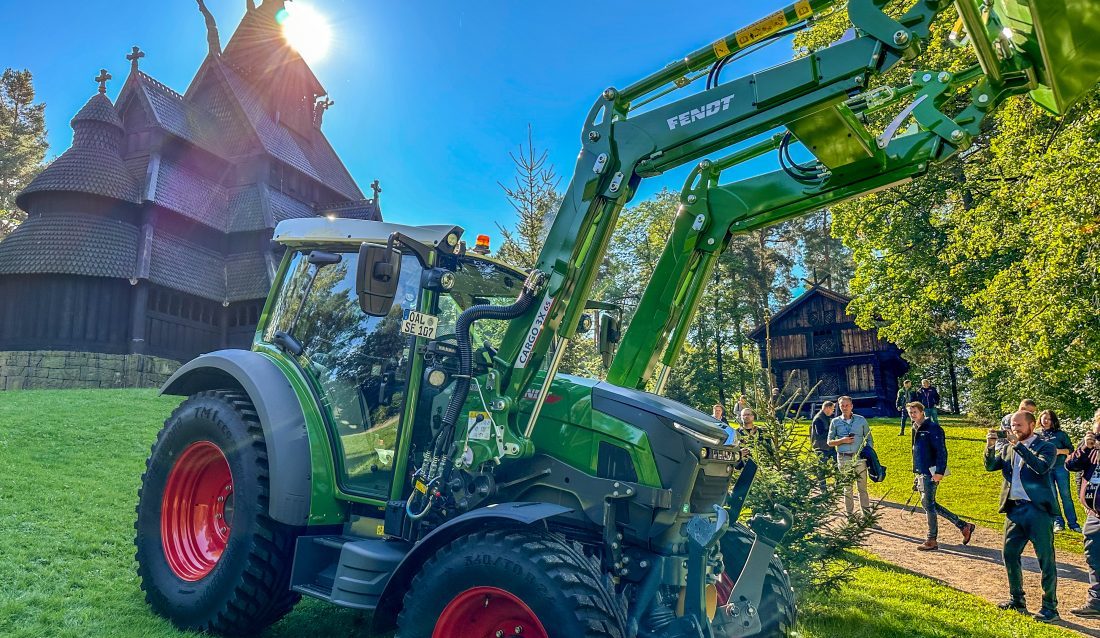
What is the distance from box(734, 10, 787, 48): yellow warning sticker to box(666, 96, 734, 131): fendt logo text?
288mm

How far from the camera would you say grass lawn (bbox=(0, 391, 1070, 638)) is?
4.45m

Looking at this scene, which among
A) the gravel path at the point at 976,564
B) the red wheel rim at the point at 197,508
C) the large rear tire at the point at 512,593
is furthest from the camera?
the gravel path at the point at 976,564

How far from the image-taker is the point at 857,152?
142 inches

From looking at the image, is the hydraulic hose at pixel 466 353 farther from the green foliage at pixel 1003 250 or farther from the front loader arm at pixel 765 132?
the green foliage at pixel 1003 250

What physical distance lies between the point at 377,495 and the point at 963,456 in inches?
699

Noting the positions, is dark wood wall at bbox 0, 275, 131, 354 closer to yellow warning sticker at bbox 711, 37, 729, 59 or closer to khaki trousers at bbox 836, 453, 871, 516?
khaki trousers at bbox 836, 453, 871, 516

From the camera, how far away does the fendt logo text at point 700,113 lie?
352cm

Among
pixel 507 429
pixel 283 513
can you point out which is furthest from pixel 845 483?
pixel 283 513

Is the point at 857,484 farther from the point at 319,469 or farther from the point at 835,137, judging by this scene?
the point at 319,469

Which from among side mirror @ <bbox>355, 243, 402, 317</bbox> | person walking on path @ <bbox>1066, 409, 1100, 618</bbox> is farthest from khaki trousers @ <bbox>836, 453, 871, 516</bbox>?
side mirror @ <bbox>355, 243, 402, 317</bbox>

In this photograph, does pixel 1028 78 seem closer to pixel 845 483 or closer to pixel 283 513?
pixel 845 483

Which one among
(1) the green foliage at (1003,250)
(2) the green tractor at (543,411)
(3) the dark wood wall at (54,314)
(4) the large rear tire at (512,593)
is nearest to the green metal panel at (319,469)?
(2) the green tractor at (543,411)

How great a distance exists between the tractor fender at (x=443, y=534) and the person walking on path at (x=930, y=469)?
757 cm

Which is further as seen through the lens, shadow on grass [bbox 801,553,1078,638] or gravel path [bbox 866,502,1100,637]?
gravel path [bbox 866,502,1100,637]
